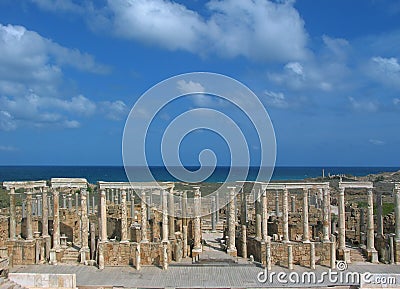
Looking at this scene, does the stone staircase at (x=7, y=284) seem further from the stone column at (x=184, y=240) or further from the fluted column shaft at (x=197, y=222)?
the fluted column shaft at (x=197, y=222)

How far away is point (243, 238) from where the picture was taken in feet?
82.7

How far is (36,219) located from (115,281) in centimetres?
1035

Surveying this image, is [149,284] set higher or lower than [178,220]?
lower

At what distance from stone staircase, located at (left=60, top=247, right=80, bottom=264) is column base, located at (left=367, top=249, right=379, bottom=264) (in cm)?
1560

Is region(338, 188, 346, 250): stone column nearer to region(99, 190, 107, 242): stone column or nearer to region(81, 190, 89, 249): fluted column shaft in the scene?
region(99, 190, 107, 242): stone column

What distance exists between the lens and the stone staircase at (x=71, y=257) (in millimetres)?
24219

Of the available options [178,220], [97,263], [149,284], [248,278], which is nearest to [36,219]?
[97,263]

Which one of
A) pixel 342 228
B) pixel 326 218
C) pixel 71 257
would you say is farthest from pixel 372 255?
pixel 71 257

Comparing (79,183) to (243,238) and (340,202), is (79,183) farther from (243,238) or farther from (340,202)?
(340,202)

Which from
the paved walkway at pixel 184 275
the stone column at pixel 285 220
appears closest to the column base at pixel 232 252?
the paved walkway at pixel 184 275

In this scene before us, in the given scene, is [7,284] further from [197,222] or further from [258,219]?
[258,219]

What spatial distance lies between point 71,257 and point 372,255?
1614cm

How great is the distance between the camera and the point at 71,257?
24547mm

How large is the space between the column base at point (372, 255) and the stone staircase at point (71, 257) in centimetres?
1560
